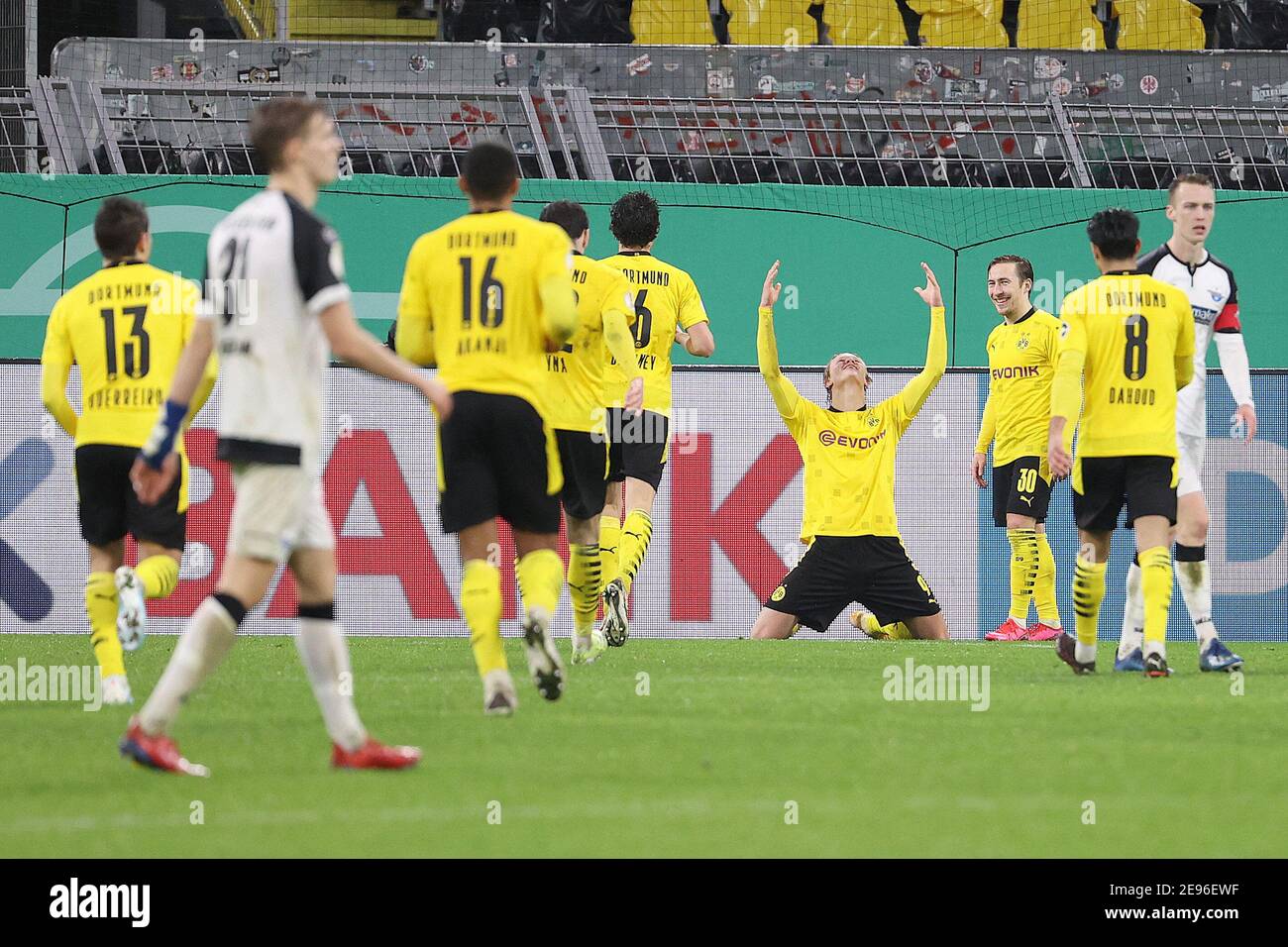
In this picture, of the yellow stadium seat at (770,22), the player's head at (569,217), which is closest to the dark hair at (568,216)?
the player's head at (569,217)

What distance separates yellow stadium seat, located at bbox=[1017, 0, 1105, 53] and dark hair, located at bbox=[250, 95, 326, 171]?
12669 mm

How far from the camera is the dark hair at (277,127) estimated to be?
462 centimetres

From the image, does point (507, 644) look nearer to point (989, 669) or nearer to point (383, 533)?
point (383, 533)

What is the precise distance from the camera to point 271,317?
14.7 ft

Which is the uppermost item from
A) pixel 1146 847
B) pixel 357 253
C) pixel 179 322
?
pixel 357 253

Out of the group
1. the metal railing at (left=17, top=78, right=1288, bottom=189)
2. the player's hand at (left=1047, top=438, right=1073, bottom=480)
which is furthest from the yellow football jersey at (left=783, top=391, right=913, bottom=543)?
the metal railing at (left=17, top=78, right=1288, bottom=189)

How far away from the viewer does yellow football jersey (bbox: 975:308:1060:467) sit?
1061 centimetres

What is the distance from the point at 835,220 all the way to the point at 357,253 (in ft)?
11.5

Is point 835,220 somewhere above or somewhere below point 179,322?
above

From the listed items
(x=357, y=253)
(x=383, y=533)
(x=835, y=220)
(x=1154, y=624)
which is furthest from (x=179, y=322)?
(x=835, y=220)

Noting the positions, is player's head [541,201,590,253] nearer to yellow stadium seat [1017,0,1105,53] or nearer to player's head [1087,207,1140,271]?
player's head [1087,207,1140,271]

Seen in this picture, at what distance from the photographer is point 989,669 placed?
26.8ft

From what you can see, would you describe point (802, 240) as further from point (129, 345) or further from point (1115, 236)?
point (129, 345)

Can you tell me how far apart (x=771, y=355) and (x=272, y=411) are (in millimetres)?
5310
